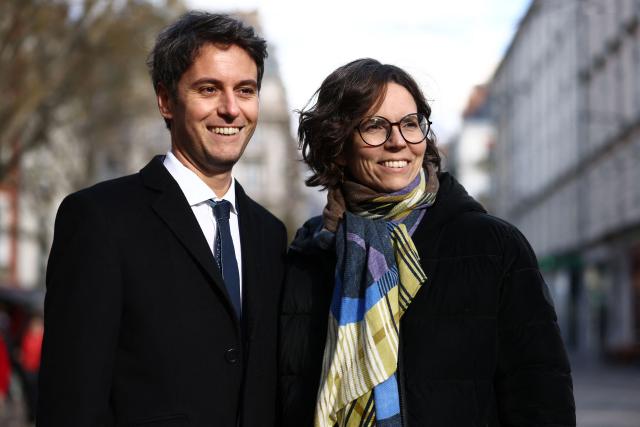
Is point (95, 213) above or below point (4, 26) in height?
below

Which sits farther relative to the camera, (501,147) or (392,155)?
(501,147)

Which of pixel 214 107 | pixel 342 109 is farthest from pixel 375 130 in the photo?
pixel 214 107

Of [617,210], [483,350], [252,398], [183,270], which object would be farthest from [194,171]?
[617,210]

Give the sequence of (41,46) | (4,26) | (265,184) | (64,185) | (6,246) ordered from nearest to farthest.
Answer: (4,26) < (41,46) < (64,185) < (6,246) < (265,184)

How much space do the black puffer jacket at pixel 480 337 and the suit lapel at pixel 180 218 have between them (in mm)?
671

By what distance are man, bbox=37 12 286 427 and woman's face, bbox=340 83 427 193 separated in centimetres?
45

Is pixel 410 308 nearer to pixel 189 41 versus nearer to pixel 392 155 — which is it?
pixel 392 155

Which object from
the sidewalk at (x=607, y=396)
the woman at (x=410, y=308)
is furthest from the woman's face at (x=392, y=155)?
the sidewalk at (x=607, y=396)

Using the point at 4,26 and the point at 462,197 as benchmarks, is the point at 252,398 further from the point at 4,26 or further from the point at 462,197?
the point at 4,26

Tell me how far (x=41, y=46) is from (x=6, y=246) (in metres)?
25.1

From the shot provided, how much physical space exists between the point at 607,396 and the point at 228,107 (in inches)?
682

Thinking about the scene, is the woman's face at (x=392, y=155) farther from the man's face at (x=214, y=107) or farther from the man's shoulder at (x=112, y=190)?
the man's shoulder at (x=112, y=190)

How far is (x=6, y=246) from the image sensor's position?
141ft

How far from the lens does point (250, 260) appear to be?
4.04m
